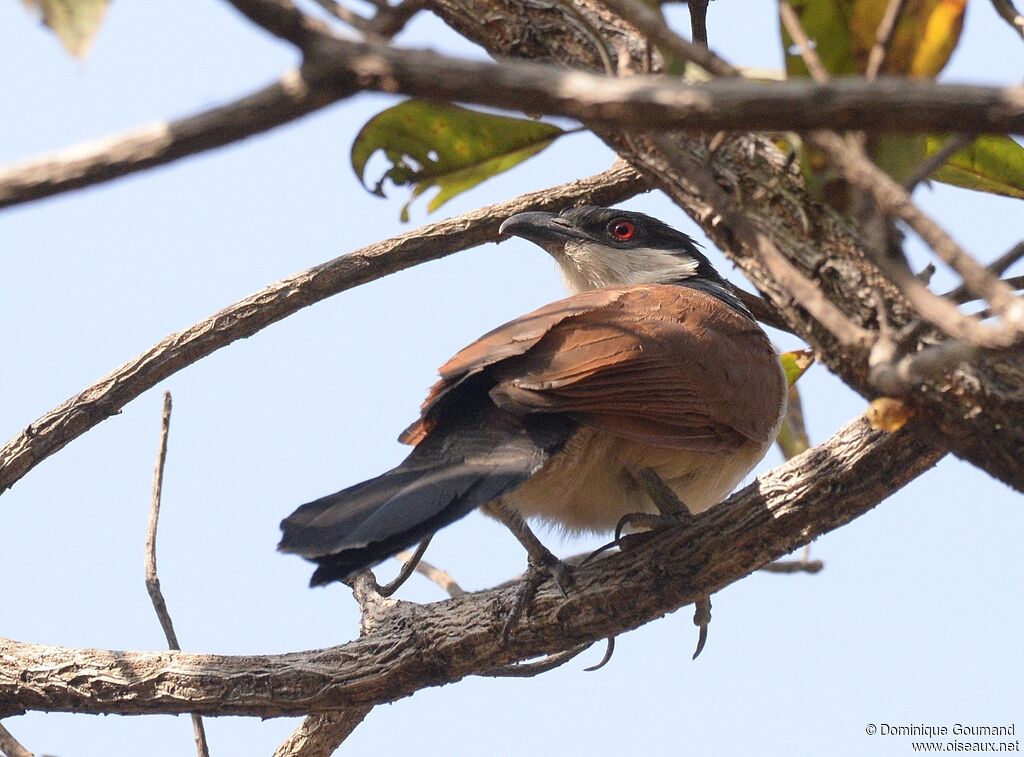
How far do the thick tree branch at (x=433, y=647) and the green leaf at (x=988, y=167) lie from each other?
2.59 feet

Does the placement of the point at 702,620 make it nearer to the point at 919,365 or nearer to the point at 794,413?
the point at 794,413

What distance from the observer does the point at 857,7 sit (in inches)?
76.7

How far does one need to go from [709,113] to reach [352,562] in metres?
1.48

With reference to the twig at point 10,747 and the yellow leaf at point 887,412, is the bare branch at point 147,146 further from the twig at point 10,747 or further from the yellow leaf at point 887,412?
the twig at point 10,747

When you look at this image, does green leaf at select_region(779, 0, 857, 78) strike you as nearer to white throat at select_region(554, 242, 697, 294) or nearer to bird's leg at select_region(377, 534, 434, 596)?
bird's leg at select_region(377, 534, 434, 596)

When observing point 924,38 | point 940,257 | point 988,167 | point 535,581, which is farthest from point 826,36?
point 535,581

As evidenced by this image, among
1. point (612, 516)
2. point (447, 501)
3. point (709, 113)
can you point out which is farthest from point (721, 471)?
point (709, 113)

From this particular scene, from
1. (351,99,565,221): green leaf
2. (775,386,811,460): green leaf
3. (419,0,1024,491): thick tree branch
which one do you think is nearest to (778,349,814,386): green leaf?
(775,386,811,460): green leaf

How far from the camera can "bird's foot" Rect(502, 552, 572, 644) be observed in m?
3.15

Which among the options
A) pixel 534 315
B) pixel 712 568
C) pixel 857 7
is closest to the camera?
pixel 857 7

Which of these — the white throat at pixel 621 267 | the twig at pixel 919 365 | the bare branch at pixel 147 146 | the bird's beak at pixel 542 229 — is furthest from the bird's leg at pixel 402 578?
the bare branch at pixel 147 146

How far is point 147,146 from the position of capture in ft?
4.05

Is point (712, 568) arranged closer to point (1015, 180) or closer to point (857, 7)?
point (1015, 180)

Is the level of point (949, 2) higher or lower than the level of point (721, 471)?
higher
